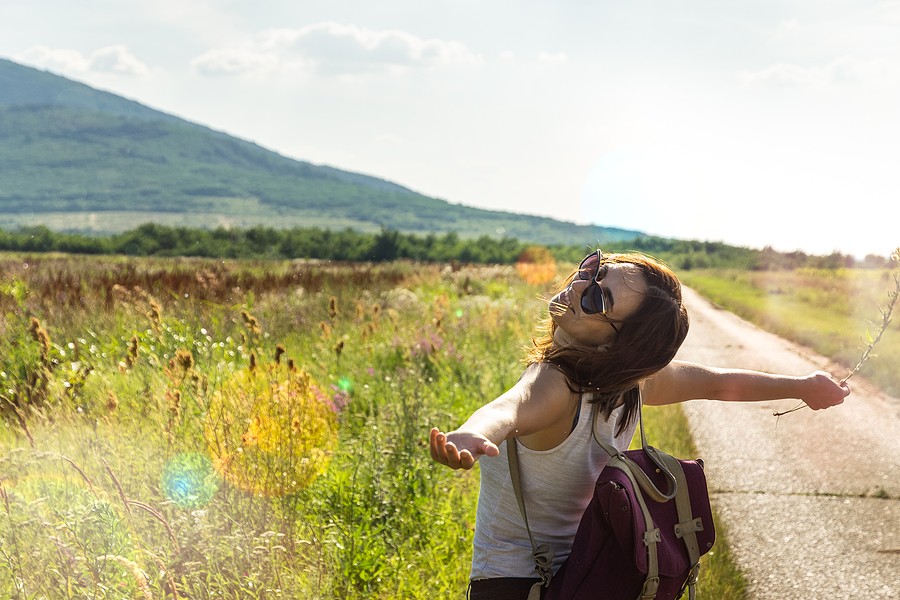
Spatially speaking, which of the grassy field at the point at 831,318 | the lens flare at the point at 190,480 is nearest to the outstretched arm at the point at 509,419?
the grassy field at the point at 831,318

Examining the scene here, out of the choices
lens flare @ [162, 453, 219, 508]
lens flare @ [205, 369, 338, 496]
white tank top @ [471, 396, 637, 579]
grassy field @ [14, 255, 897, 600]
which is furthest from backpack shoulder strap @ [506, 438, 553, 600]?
lens flare @ [162, 453, 219, 508]

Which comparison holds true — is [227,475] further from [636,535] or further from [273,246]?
[273,246]

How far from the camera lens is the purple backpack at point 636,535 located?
1.69m

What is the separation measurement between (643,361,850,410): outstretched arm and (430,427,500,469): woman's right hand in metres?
1.08

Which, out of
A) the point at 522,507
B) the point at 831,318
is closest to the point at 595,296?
the point at 522,507

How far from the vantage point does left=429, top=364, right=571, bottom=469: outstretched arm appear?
1330 millimetres

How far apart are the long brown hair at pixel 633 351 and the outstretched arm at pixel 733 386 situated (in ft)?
1.24

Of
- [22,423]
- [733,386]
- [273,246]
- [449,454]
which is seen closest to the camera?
[449,454]

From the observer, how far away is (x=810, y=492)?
18.5ft

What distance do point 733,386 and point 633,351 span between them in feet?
2.14

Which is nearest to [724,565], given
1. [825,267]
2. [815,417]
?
[815,417]

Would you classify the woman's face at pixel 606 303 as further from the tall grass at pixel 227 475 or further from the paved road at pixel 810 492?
the paved road at pixel 810 492

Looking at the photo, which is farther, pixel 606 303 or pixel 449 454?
pixel 606 303

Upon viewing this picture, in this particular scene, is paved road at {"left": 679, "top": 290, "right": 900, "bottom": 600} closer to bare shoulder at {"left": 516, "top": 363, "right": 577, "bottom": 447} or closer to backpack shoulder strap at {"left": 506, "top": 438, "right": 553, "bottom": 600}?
backpack shoulder strap at {"left": 506, "top": 438, "right": 553, "bottom": 600}
